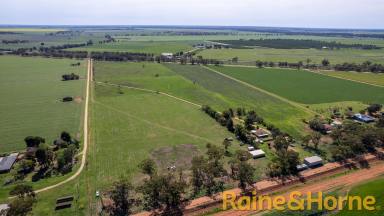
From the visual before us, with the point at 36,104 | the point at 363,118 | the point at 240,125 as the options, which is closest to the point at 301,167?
the point at 240,125

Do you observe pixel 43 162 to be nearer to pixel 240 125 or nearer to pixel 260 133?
pixel 240 125

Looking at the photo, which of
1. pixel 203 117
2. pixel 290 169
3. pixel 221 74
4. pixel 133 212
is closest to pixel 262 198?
pixel 290 169

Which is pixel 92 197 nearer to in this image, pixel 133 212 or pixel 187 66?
pixel 133 212

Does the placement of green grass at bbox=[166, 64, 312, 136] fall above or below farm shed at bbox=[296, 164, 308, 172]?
above

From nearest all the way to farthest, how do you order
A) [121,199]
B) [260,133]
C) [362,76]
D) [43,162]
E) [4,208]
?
[4,208] < [121,199] < [43,162] < [260,133] < [362,76]

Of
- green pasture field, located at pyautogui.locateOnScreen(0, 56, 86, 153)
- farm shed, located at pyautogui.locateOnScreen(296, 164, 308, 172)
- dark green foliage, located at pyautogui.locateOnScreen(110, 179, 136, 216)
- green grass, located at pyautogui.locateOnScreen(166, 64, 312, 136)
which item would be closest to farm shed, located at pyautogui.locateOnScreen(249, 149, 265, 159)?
farm shed, located at pyautogui.locateOnScreen(296, 164, 308, 172)

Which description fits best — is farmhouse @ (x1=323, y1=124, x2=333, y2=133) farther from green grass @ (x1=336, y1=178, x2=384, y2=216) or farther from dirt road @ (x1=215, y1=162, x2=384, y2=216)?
green grass @ (x1=336, y1=178, x2=384, y2=216)

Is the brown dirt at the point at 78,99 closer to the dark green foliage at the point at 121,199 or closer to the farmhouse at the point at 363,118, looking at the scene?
the dark green foliage at the point at 121,199

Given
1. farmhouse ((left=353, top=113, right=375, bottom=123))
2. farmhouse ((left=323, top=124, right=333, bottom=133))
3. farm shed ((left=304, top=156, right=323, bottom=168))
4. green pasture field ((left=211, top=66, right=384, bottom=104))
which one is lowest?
farm shed ((left=304, top=156, right=323, bottom=168))
